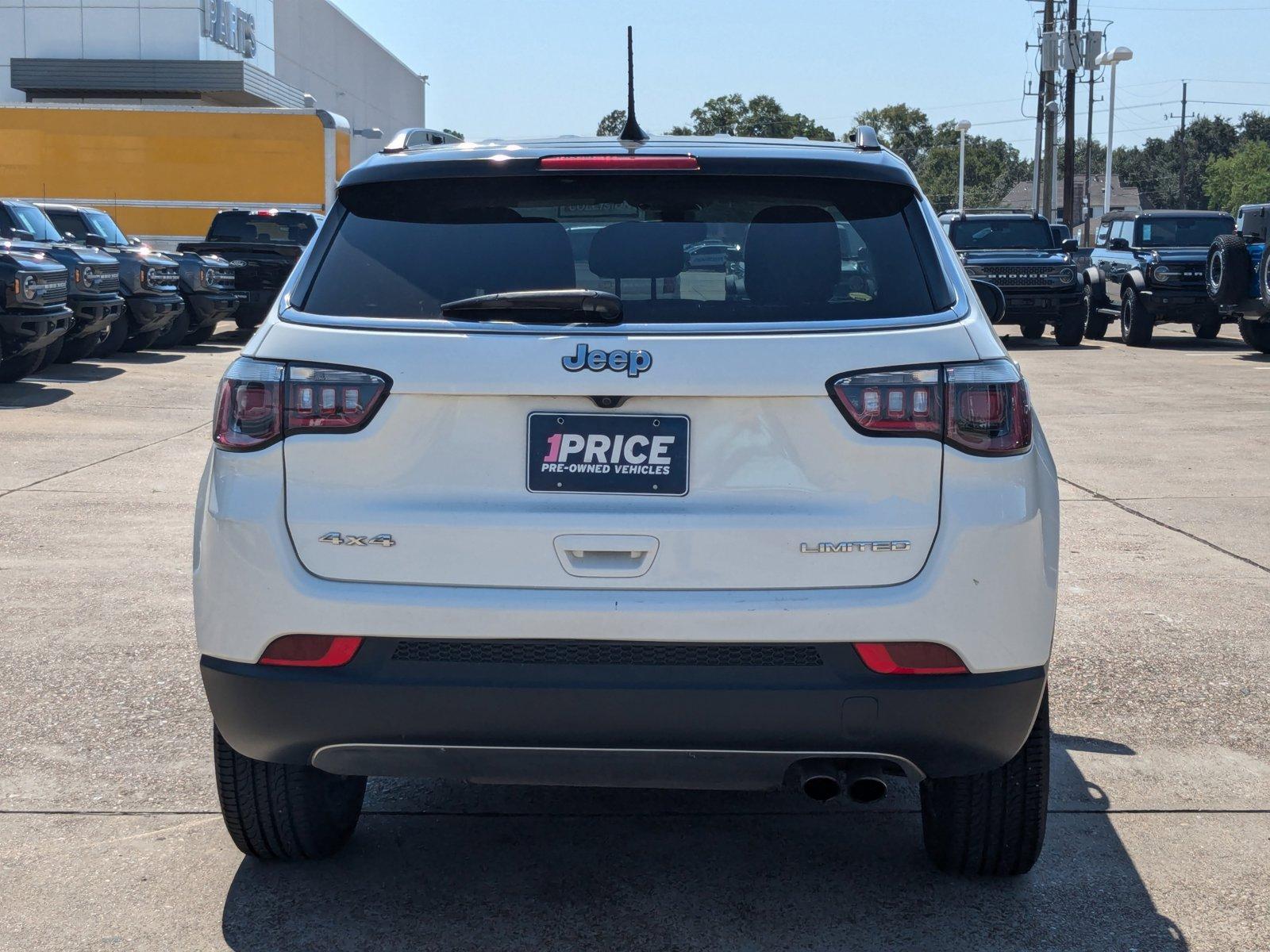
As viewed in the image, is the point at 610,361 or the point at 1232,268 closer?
the point at 610,361

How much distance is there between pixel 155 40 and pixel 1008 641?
134ft

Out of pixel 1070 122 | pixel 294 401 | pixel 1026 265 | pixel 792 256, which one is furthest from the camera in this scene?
pixel 1070 122

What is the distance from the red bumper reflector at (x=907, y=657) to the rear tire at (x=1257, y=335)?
1949 centimetres

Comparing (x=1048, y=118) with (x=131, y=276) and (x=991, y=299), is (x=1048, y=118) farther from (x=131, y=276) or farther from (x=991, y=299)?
(x=991, y=299)

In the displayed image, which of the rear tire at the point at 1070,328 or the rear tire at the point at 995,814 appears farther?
the rear tire at the point at 1070,328

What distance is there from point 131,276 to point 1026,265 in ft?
40.3

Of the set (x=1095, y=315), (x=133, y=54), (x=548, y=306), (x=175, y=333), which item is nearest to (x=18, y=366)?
(x=175, y=333)

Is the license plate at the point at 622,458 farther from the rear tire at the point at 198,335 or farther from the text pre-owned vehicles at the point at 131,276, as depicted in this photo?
the rear tire at the point at 198,335

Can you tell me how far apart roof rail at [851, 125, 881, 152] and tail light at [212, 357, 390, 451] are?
4.25 ft

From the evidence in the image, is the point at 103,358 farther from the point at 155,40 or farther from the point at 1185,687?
the point at 155,40

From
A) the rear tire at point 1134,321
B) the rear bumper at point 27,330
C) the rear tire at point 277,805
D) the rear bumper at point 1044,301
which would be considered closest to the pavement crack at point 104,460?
the rear bumper at point 27,330

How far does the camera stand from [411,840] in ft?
13.2

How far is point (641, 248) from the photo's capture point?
332 cm

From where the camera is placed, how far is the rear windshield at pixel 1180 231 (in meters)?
23.2
